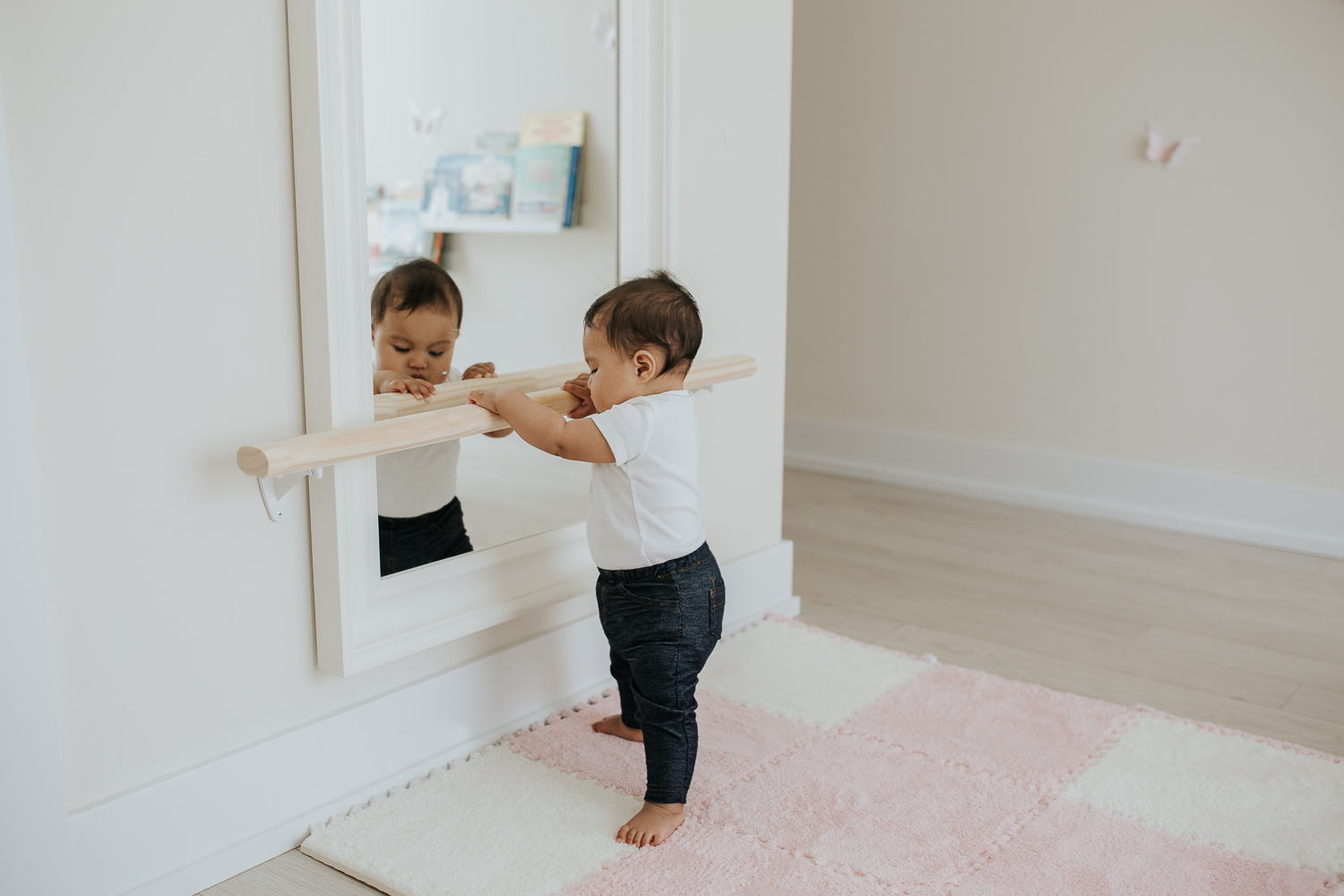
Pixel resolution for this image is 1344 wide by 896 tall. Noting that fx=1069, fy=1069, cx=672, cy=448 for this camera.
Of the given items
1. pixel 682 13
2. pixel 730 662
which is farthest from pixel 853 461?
pixel 682 13

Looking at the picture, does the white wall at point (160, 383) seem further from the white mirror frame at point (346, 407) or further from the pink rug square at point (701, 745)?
the pink rug square at point (701, 745)

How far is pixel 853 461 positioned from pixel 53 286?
285 centimetres

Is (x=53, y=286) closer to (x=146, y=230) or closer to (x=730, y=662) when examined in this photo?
(x=146, y=230)

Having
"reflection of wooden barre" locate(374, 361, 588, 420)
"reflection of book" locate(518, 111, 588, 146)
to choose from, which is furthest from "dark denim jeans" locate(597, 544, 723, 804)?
"reflection of book" locate(518, 111, 588, 146)

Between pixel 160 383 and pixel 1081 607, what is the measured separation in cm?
196

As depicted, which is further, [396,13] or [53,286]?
[396,13]

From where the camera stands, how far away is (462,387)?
1.53 metres

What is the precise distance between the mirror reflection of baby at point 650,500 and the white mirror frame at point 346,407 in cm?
19

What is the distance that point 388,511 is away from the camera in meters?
1.47

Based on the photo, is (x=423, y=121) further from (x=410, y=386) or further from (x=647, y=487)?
(x=647, y=487)

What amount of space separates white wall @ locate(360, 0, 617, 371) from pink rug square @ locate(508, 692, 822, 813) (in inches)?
23.3

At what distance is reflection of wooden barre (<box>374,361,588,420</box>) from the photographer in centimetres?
144

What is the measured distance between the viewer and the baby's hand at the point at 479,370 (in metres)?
1.56

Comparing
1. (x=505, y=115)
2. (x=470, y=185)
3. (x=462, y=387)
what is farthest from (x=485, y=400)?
(x=505, y=115)
